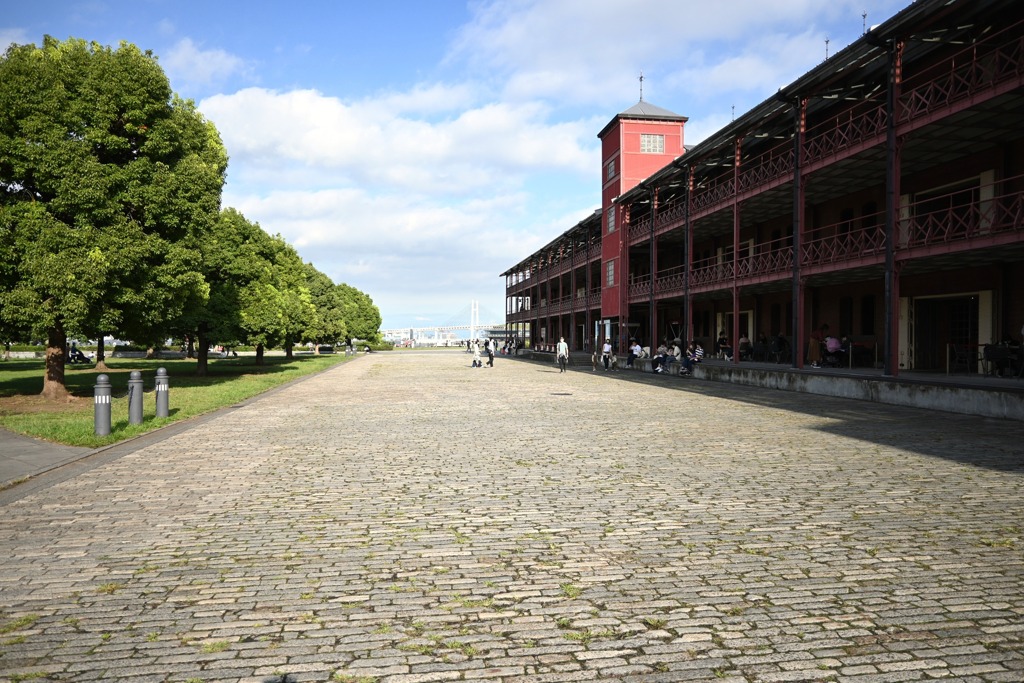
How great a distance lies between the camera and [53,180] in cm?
1532

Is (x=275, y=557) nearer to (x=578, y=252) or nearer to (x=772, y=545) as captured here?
(x=772, y=545)

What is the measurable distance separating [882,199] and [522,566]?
24107 millimetres

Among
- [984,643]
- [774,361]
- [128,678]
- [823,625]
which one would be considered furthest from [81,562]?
[774,361]

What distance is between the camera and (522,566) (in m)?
4.62

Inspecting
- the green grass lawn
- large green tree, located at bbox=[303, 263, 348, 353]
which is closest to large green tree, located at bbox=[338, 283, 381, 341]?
large green tree, located at bbox=[303, 263, 348, 353]

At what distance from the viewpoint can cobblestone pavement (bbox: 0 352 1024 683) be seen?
3303 millimetres

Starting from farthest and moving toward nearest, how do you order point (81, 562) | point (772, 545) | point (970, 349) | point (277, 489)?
point (970, 349), point (277, 489), point (772, 545), point (81, 562)

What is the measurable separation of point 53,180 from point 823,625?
1753 centimetres

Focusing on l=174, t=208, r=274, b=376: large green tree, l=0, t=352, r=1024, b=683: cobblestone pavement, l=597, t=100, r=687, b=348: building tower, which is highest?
l=597, t=100, r=687, b=348: building tower

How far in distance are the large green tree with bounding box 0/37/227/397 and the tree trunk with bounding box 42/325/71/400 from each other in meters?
0.03

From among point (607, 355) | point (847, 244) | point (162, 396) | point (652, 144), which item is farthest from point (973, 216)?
point (652, 144)

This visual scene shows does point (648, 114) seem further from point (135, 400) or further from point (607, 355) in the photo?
point (135, 400)

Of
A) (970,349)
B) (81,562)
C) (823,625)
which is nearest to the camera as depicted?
(823,625)

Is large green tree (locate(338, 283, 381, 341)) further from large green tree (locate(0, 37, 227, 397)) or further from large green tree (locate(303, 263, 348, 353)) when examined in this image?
large green tree (locate(0, 37, 227, 397))
